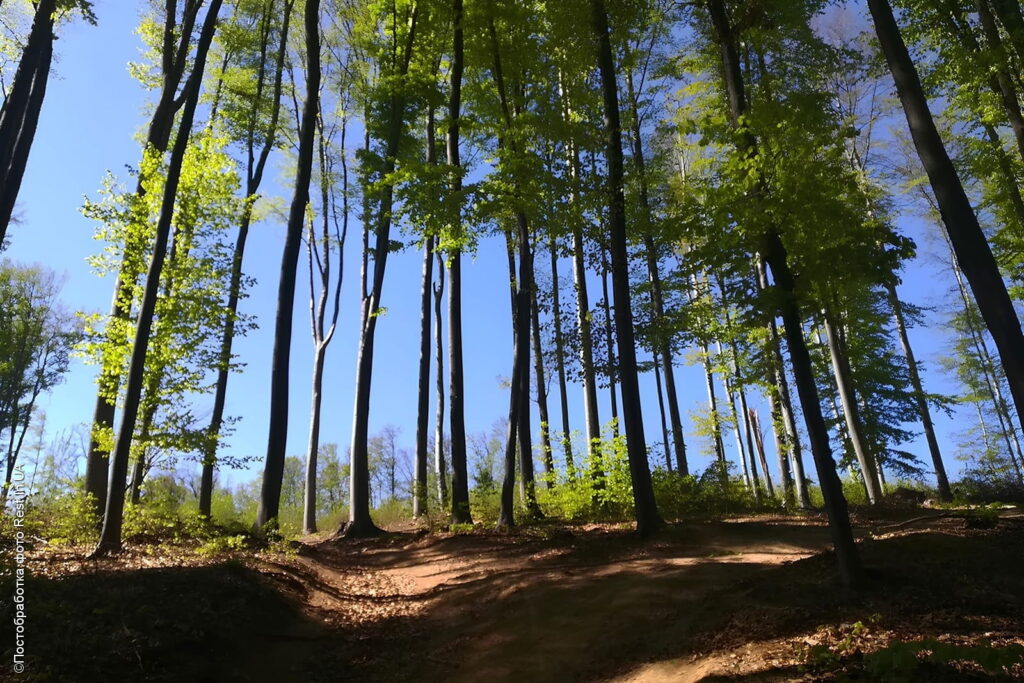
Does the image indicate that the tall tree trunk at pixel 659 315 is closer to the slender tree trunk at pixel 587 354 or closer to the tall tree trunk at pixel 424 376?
the slender tree trunk at pixel 587 354

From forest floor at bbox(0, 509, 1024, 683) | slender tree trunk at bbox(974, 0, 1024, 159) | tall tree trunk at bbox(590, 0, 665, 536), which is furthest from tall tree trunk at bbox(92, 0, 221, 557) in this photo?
slender tree trunk at bbox(974, 0, 1024, 159)

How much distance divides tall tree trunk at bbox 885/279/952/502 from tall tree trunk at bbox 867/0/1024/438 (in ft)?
30.6

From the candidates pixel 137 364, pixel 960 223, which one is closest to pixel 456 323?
pixel 137 364

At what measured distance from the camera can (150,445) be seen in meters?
9.91

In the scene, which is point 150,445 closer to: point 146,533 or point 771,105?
point 146,533

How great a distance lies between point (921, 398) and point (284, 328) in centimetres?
1784

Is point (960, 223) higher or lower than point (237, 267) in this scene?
lower

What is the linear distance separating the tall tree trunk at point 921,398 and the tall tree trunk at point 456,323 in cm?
1115

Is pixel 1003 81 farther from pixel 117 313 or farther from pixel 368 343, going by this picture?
pixel 117 313

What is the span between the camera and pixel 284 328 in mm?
11164

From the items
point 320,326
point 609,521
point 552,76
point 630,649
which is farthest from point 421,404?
point 630,649

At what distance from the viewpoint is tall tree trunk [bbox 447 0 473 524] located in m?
12.0

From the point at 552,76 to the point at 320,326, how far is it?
461 inches

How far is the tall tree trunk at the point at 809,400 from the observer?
5172mm
